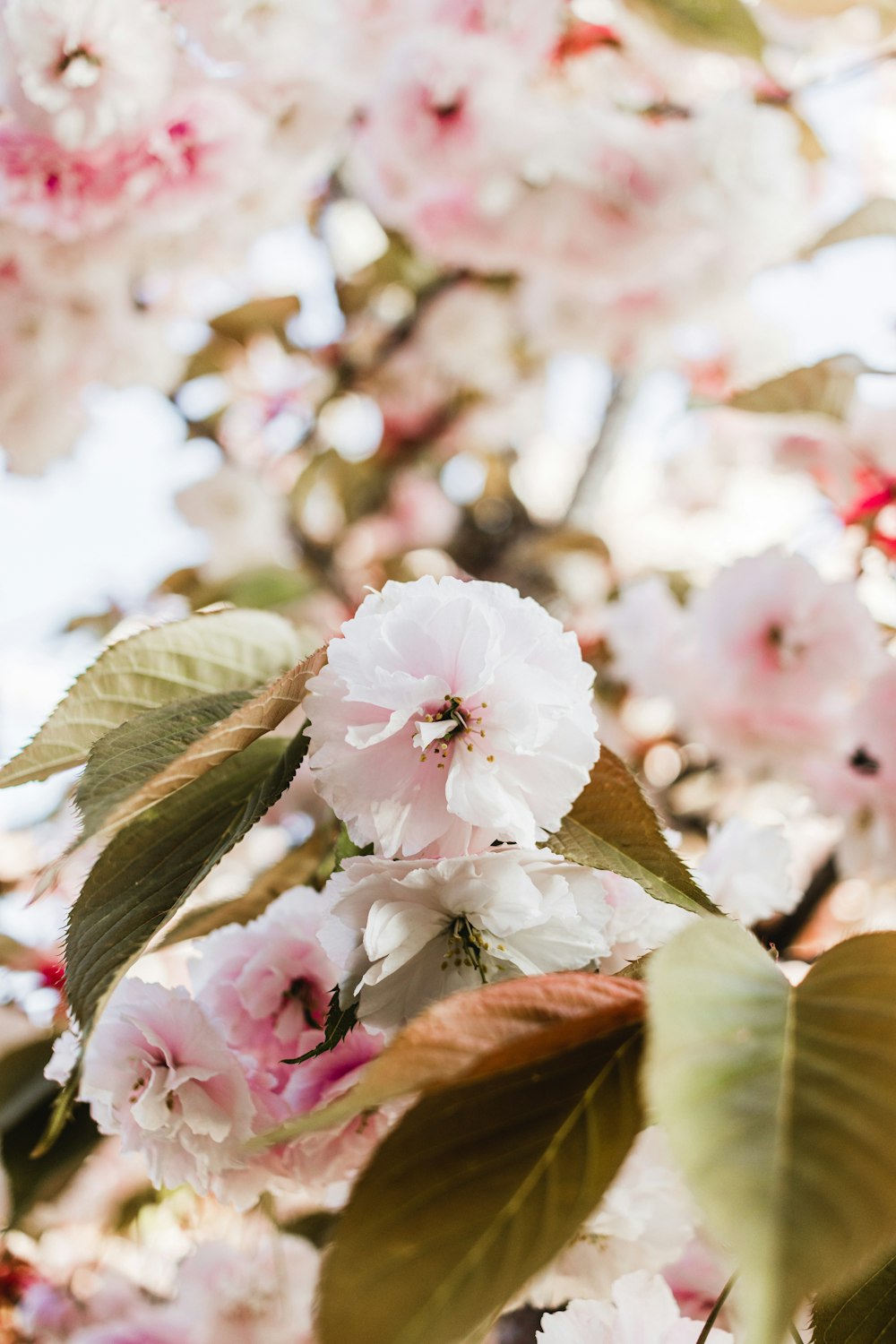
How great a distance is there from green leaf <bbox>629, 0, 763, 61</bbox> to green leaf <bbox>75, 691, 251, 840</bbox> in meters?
0.61

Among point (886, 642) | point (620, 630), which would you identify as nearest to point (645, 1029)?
point (886, 642)

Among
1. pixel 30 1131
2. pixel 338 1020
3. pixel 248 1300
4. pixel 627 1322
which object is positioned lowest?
pixel 248 1300

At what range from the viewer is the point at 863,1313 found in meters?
0.26

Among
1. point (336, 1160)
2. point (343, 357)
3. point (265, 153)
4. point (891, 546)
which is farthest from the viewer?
point (343, 357)

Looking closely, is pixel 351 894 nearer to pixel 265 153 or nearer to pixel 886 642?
pixel 886 642

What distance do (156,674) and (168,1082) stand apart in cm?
14

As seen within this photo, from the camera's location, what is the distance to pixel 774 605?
793 mm

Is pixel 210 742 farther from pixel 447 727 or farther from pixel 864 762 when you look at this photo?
pixel 864 762

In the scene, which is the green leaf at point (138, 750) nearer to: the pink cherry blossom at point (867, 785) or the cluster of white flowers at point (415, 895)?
the cluster of white flowers at point (415, 895)

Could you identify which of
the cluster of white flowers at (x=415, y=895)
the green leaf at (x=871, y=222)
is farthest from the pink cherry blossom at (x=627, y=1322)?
the green leaf at (x=871, y=222)

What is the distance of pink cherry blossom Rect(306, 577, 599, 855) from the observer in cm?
30

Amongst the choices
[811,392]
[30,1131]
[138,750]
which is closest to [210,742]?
[138,750]

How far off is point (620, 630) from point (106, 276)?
54 cm

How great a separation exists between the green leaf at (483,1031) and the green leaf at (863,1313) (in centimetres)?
11
